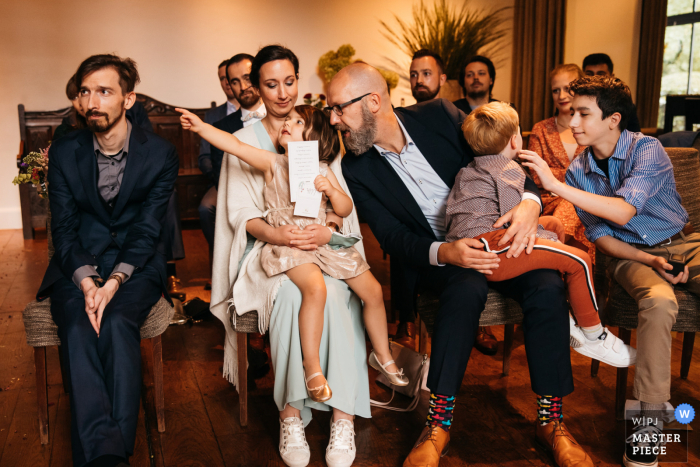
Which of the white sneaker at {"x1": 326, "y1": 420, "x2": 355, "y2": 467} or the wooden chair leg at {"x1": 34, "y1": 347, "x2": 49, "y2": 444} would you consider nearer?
the white sneaker at {"x1": 326, "y1": 420, "x2": 355, "y2": 467}

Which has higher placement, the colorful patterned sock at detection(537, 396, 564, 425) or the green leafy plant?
the green leafy plant

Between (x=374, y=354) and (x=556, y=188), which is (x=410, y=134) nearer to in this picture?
(x=556, y=188)

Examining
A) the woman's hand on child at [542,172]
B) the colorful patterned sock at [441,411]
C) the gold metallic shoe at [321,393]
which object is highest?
the woman's hand on child at [542,172]

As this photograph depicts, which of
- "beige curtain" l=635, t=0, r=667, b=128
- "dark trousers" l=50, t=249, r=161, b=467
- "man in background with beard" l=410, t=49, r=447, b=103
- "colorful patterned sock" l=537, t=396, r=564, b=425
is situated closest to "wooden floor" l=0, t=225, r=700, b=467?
"colorful patterned sock" l=537, t=396, r=564, b=425

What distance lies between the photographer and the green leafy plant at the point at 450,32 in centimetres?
741

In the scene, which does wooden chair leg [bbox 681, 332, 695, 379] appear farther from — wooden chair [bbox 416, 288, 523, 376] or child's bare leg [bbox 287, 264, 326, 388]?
child's bare leg [bbox 287, 264, 326, 388]

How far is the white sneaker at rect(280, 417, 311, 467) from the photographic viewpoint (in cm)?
202

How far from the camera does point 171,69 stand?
7059 millimetres

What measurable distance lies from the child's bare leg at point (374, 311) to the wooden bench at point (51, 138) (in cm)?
425

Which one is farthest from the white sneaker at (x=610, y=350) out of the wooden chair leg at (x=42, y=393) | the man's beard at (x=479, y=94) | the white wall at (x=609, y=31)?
the white wall at (x=609, y=31)

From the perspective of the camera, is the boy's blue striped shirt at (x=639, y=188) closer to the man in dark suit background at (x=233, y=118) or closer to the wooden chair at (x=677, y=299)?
the wooden chair at (x=677, y=299)

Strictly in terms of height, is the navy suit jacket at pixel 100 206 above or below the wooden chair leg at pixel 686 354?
above

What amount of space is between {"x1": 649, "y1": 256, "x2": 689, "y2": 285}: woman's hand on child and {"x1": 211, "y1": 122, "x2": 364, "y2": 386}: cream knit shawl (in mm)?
1180

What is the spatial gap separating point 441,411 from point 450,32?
634 cm
